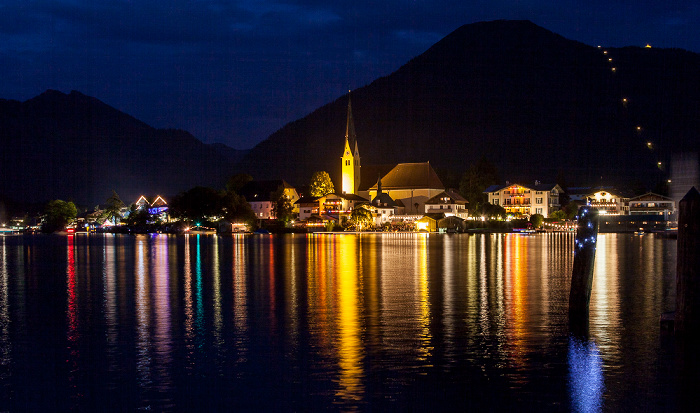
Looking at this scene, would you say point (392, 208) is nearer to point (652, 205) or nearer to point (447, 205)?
point (447, 205)

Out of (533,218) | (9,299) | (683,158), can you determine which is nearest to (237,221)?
(533,218)

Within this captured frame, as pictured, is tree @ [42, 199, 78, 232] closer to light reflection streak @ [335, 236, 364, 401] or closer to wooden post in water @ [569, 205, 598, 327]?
light reflection streak @ [335, 236, 364, 401]

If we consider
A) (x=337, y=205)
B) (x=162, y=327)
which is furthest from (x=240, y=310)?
(x=337, y=205)

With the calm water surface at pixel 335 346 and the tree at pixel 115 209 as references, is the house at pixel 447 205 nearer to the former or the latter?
the tree at pixel 115 209

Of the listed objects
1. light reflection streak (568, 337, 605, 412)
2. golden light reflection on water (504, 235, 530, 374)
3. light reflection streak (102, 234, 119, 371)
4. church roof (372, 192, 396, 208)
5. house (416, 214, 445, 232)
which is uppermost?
church roof (372, 192, 396, 208)

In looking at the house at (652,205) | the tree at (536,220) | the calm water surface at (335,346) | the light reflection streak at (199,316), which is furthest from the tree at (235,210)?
the calm water surface at (335,346)

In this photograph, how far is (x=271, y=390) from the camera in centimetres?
1400

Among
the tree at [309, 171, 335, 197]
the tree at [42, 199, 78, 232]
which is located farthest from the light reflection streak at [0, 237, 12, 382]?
the tree at [42, 199, 78, 232]

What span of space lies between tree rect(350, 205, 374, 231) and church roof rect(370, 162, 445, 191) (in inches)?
863

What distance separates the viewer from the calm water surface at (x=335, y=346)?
13.5m

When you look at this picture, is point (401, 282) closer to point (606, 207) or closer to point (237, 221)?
point (237, 221)

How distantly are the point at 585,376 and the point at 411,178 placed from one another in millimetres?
127169

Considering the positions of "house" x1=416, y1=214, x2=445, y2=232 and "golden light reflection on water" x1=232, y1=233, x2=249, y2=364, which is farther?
"house" x1=416, y1=214, x2=445, y2=232

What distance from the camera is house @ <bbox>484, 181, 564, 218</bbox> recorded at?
124m
